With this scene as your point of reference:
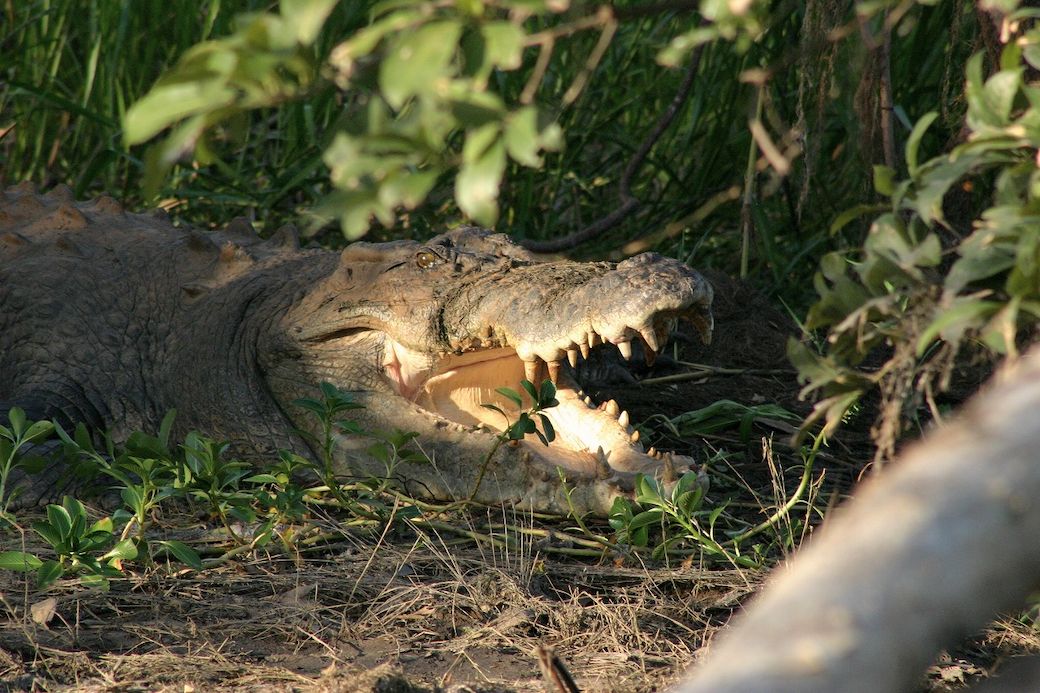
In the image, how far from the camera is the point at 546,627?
2455mm

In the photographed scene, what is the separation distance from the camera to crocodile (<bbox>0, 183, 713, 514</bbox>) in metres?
3.07

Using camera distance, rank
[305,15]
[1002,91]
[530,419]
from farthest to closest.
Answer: [530,419]
[1002,91]
[305,15]

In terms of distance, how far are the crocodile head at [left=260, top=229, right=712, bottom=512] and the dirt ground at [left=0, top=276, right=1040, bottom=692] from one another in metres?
0.19

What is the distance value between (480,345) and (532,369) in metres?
0.18

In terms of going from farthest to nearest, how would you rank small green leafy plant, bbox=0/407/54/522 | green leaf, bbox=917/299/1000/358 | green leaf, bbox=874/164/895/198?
small green leafy plant, bbox=0/407/54/522
green leaf, bbox=874/164/895/198
green leaf, bbox=917/299/1000/358

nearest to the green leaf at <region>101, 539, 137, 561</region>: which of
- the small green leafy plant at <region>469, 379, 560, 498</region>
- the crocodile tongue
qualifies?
the small green leafy plant at <region>469, 379, 560, 498</region>

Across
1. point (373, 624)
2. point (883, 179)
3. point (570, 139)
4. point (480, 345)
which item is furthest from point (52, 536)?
point (570, 139)

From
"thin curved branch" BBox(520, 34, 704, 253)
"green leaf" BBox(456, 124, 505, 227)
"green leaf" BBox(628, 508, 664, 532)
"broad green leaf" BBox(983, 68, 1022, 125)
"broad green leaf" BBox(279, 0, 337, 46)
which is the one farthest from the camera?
"thin curved branch" BBox(520, 34, 704, 253)

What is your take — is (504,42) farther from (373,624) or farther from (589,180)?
(589,180)

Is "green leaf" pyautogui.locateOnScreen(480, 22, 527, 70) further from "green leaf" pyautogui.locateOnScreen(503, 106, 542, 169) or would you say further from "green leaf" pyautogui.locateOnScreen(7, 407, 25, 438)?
"green leaf" pyautogui.locateOnScreen(7, 407, 25, 438)

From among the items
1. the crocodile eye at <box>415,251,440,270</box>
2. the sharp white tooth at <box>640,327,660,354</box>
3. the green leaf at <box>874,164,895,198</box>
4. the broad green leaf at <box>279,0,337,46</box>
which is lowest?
the crocodile eye at <box>415,251,440,270</box>

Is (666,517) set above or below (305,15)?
below

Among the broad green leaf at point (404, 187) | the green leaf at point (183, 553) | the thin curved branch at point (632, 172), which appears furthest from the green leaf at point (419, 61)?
the thin curved branch at point (632, 172)

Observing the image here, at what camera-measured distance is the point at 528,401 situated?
3455 millimetres
